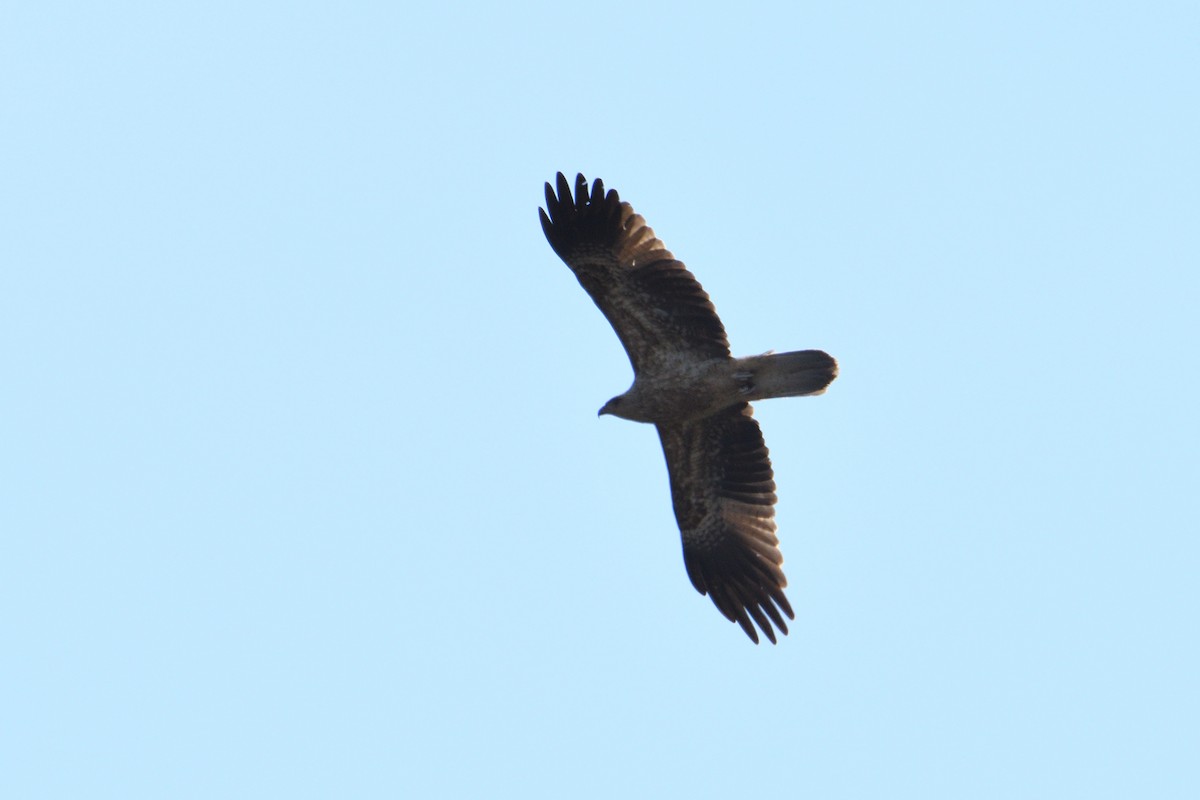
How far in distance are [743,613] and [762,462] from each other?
1231mm

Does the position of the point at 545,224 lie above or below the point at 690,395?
above

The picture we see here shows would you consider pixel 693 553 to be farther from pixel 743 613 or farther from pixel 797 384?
pixel 797 384

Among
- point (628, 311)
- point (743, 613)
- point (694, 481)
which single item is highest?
point (628, 311)

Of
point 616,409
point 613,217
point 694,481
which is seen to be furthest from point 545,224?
point 694,481

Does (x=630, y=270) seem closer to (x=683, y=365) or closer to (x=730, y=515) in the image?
(x=683, y=365)

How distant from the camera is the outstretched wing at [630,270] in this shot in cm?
1278

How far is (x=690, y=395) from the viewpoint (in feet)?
42.7

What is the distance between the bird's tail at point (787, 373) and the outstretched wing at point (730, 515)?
79 centimetres

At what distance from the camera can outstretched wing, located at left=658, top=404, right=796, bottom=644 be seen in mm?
13609

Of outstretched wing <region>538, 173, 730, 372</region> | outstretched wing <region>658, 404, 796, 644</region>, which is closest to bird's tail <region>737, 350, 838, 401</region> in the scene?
outstretched wing <region>538, 173, 730, 372</region>

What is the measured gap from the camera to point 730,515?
13.8m

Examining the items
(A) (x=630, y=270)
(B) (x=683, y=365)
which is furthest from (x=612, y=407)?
(A) (x=630, y=270)

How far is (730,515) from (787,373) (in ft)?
5.49

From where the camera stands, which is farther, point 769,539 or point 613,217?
point 769,539
